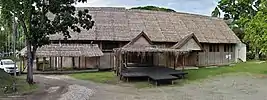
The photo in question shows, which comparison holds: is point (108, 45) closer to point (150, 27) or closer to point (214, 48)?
point (150, 27)

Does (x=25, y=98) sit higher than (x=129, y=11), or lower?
lower

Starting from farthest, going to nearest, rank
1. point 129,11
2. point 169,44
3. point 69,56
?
point 129,11
point 169,44
point 69,56

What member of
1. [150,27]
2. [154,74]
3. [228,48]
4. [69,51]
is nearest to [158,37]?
[150,27]

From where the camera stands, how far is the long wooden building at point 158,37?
40.2 metres

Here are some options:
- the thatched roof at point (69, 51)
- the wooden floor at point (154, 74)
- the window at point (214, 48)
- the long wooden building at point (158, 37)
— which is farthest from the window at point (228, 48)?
the wooden floor at point (154, 74)

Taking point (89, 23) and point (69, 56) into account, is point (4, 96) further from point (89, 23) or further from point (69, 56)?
point (69, 56)

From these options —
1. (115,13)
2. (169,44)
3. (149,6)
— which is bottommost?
(169,44)

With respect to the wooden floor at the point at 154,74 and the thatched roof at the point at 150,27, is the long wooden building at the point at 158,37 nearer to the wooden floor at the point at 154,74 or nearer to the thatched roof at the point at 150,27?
the thatched roof at the point at 150,27

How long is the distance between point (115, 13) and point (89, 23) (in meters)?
17.9

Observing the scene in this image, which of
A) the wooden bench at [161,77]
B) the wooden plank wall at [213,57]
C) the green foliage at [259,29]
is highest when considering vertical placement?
the green foliage at [259,29]

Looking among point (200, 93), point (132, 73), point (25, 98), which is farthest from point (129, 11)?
point (25, 98)

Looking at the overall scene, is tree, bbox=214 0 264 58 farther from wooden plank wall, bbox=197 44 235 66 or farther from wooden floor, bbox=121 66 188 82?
wooden floor, bbox=121 66 188 82

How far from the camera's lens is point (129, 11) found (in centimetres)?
4725

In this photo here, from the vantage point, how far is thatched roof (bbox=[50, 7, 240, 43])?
41172mm
